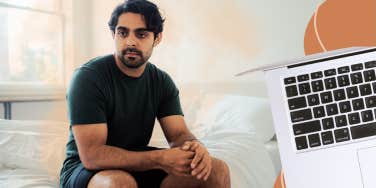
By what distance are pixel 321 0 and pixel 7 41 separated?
0.70 metres

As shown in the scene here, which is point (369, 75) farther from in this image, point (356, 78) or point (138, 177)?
point (138, 177)

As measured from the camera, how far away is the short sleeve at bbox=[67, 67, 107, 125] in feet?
2.86

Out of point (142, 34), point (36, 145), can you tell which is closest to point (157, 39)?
point (142, 34)

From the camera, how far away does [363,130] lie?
0.82m

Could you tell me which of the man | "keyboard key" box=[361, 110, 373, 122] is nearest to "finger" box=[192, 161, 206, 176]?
the man

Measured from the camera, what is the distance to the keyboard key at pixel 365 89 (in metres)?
0.83

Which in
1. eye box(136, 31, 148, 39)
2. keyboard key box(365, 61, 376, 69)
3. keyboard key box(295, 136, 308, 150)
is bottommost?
keyboard key box(295, 136, 308, 150)

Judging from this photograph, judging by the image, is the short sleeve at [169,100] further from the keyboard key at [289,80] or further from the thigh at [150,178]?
the keyboard key at [289,80]

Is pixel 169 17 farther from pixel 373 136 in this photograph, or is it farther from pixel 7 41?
pixel 373 136

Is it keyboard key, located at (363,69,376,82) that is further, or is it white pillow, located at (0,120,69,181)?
white pillow, located at (0,120,69,181)

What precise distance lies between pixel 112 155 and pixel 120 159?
0.02 m

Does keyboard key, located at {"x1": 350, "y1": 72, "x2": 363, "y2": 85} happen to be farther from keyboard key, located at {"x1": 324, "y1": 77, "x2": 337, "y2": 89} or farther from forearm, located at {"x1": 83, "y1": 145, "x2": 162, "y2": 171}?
forearm, located at {"x1": 83, "y1": 145, "x2": 162, "y2": 171}

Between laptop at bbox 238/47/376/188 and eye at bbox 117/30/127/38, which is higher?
eye at bbox 117/30/127/38

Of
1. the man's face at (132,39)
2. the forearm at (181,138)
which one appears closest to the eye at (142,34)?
the man's face at (132,39)
